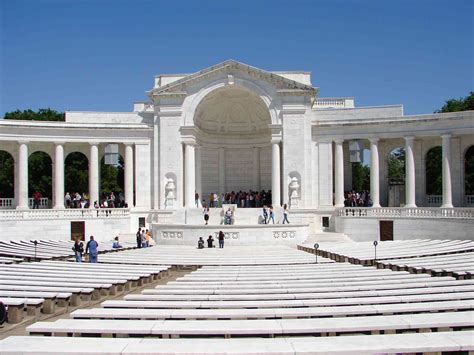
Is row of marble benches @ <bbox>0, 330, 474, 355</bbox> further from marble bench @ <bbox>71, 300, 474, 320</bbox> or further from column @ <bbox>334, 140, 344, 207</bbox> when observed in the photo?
column @ <bbox>334, 140, 344, 207</bbox>

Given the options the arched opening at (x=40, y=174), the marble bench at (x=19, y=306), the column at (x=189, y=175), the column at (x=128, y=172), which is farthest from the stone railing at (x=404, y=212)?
the arched opening at (x=40, y=174)

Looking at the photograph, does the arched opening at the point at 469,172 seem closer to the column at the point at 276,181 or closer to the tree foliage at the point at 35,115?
the column at the point at 276,181

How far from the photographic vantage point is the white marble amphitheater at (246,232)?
13500 mm

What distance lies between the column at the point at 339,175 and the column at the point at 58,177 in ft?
96.2

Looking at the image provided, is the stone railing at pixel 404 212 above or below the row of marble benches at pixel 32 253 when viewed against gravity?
above

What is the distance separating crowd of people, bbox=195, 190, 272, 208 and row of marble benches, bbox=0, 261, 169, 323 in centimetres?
3440

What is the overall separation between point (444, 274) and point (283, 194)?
34.9 m

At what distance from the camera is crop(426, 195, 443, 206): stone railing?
5991 centimetres

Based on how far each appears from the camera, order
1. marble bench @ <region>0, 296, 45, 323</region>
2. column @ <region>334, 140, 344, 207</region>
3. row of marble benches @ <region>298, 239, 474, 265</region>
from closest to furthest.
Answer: marble bench @ <region>0, 296, 45, 323</region> → row of marble benches @ <region>298, 239, 474, 265</region> → column @ <region>334, 140, 344, 207</region>

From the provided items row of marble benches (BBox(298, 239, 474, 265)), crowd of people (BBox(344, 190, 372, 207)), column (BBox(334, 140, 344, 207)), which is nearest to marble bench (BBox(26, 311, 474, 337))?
row of marble benches (BBox(298, 239, 474, 265))

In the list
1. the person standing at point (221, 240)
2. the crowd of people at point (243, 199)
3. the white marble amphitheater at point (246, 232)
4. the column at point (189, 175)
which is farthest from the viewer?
the crowd of people at point (243, 199)

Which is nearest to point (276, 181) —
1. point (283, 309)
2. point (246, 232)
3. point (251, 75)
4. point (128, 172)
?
point (246, 232)

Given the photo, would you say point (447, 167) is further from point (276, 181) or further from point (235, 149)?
point (235, 149)

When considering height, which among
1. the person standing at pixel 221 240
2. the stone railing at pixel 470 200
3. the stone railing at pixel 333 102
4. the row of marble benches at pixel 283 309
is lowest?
the person standing at pixel 221 240
